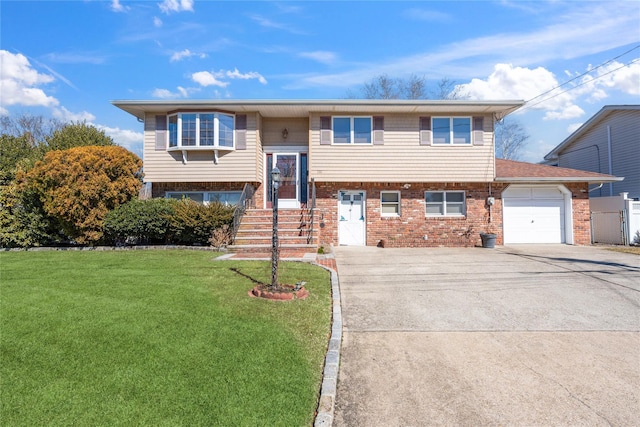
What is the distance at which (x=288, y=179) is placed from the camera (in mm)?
14977

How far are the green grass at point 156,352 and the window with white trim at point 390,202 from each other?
8178 mm

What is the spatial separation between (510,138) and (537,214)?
25.6 m

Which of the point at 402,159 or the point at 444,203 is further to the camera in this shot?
the point at 444,203

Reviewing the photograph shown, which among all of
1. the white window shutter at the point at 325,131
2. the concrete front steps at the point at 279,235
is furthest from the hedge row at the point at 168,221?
the white window shutter at the point at 325,131

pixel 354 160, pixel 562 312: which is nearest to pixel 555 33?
pixel 354 160

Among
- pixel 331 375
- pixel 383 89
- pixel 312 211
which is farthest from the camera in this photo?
pixel 383 89

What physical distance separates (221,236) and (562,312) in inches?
362

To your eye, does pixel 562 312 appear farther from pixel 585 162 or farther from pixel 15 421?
pixel 585 162

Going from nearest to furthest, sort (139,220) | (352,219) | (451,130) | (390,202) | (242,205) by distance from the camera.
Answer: (139,220) → (242,205) → (451,130) → (352,219) → (390,202)

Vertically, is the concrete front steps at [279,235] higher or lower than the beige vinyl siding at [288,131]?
lower

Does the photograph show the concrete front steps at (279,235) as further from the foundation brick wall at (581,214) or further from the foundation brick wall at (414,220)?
the foundation brick wall at (581,214)

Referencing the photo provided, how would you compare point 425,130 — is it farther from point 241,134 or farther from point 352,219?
point 241,134

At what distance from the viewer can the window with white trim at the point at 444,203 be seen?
14.6 meters

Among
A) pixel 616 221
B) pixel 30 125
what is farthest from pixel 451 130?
pixel 30 125
